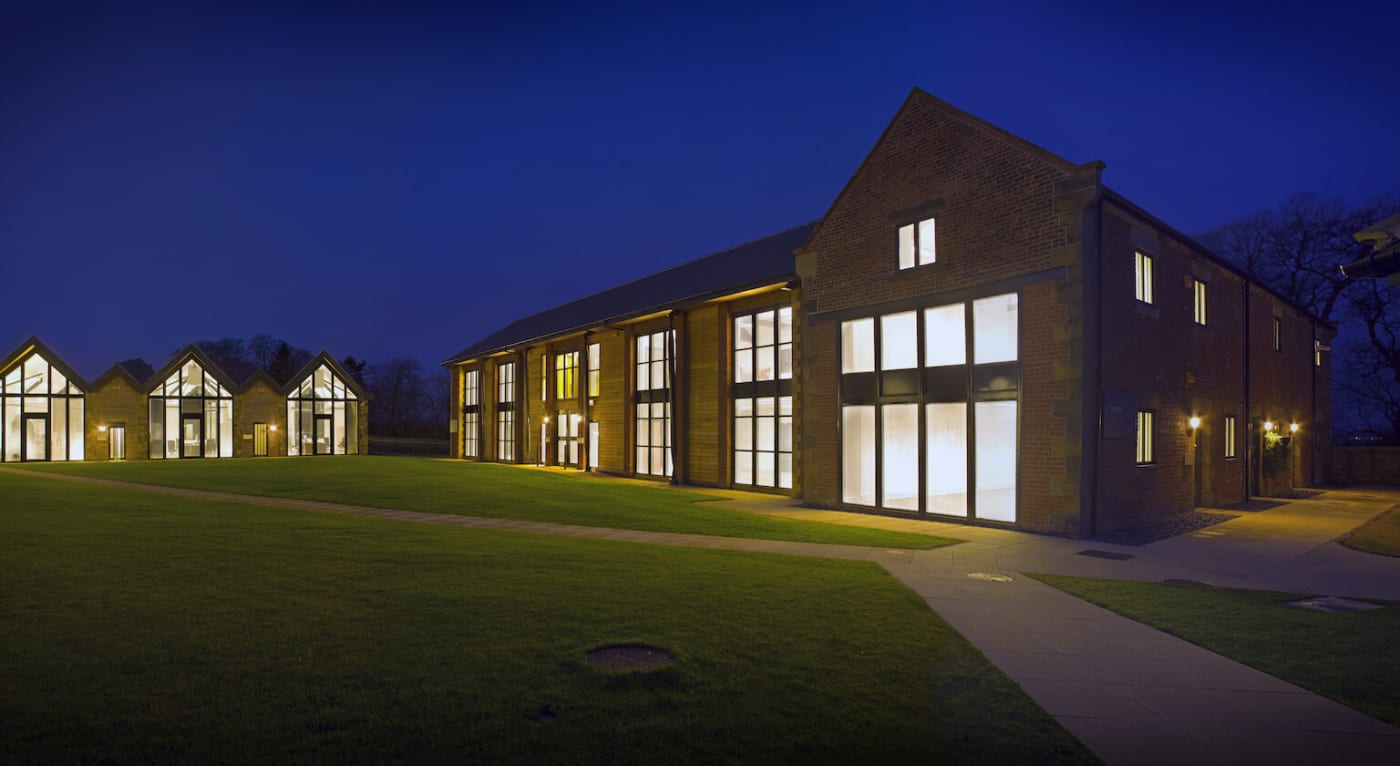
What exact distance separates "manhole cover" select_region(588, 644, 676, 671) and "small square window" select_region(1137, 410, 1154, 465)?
Result: 13.6 metres

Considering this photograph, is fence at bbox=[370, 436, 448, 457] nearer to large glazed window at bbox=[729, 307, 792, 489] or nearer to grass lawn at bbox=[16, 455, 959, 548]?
grass lawn at bbox=[16, 455, 959, 548]

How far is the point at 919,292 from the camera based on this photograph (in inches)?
667

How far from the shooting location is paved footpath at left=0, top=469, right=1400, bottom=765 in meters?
4.67

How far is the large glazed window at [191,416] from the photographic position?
45438 mm

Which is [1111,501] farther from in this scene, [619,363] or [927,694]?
[619,363]

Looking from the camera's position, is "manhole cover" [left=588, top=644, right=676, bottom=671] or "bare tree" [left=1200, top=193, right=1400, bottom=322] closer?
"manhole cover" [left=588, top=644, right=676, bottom=671]

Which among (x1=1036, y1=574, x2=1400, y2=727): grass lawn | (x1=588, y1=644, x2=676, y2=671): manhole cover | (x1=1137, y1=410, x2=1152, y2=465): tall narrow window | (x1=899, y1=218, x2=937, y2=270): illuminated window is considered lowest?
(x1=1036, y1=574, x2=1400, y2=727): grass lawn

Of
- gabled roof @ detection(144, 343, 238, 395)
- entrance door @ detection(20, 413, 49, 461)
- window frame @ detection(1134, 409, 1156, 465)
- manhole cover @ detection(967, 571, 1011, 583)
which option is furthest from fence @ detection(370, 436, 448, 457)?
manhole cover @ detection(967, 571, 1011, 583)

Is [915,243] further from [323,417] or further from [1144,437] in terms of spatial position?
[323,417]

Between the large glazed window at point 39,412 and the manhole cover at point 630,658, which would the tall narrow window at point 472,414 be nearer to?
the large glazed window at point 39,412

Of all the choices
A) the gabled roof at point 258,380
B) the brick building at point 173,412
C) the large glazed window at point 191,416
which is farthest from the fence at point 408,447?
the large glazed window at point 191,416

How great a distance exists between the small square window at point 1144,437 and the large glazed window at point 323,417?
1999 inches

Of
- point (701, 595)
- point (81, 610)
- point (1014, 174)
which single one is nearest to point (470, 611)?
point (701, 595)

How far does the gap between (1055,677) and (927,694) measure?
1.31 m
